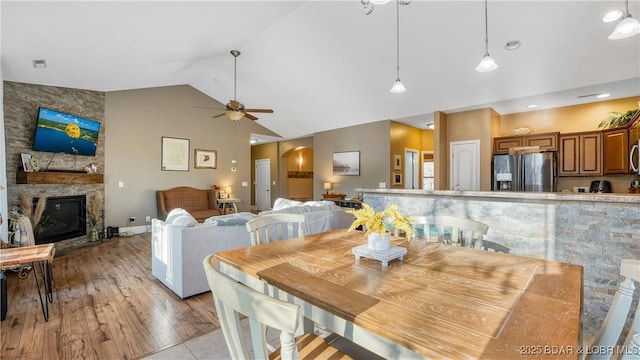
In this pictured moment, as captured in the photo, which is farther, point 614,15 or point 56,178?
point 56,178

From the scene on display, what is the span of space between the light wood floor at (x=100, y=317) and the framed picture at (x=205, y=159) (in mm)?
3964

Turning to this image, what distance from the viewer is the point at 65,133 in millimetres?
4977

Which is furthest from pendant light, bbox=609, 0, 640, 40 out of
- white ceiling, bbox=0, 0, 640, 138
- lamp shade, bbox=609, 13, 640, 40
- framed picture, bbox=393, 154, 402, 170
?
framed picture, bbox=393, 154, 402, 170

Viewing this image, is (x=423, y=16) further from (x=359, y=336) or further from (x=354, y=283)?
(x=359, y=336)

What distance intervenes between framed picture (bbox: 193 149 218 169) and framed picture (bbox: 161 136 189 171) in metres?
0.23

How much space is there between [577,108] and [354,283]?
6655 mm

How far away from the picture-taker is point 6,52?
3484mm

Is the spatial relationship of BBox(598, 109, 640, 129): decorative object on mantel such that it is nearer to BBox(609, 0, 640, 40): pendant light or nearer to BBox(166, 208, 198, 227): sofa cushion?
BBox(609, 0, 640, 40): pendant light

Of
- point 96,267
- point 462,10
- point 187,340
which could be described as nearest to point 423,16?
point 462,10

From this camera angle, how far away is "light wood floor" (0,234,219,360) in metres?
2.13

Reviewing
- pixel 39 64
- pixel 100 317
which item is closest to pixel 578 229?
pixel 100 317

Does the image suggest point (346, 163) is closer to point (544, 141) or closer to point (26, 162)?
point (544, 141)

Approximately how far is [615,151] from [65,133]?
9396 millimetres

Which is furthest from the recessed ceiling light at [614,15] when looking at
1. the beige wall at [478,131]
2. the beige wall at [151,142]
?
the beige wall at [151,142]
